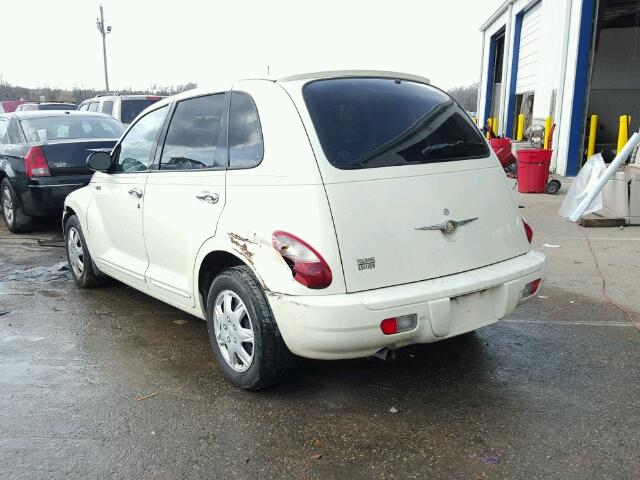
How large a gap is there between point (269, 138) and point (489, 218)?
4.42 ft

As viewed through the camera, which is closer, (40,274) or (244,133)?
(244,133)

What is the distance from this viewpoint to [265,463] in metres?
2.77

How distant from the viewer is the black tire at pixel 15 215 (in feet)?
26.4

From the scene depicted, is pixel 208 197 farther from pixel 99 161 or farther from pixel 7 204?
pixel 7 204

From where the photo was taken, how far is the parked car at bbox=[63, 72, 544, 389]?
2912 millimetres

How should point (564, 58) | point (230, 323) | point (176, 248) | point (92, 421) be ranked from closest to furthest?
point (92, 421)
point (230, 323)
point (176, 248)
point (564, 58)

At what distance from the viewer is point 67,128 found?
→ 848cm

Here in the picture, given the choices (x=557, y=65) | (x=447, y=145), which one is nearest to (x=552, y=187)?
(x=557, y=65)

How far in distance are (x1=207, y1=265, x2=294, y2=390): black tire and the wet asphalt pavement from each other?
0.15m

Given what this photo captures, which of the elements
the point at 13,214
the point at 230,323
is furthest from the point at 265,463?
the point at 13,214

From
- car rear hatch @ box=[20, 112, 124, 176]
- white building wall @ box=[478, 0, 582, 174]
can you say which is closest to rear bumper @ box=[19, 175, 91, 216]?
car rear hatch @ box=[20, 112, 124, 176]

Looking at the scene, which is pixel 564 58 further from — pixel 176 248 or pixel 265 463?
pixel 265 463

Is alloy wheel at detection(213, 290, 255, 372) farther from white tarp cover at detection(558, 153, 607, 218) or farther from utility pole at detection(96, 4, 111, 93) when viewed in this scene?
utility pole at detection(96, 4, 111, 93)

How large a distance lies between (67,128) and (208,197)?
598cm
